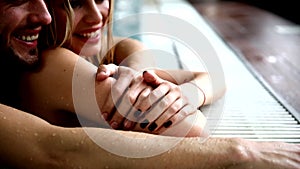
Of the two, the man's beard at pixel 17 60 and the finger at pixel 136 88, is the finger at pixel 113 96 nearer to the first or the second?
the finger at pixel 136 88

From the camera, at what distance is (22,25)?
1122mm

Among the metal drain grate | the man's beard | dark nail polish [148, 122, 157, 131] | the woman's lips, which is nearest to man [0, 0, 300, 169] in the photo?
dark nail polish [148, 122, 157, 131]

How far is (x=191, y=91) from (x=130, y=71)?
268 mm

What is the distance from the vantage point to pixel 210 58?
213 centimetres

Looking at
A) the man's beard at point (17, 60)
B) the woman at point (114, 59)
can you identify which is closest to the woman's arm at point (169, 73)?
the woman at point (114, 59)

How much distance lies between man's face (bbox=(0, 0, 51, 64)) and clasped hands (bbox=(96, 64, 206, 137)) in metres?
0.20

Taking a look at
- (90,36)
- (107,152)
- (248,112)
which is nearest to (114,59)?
(90,36)

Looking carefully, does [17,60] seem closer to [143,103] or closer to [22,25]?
[22,25]

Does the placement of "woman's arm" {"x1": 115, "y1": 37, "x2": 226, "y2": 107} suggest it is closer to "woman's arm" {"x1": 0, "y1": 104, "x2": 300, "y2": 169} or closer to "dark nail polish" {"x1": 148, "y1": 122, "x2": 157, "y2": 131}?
"dark nail polish" {"x1": 148, "y1": 122, "x2": 157, "y2": 131}

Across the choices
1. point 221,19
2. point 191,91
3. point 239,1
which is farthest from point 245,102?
point 239,1

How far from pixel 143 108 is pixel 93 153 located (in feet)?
0.66

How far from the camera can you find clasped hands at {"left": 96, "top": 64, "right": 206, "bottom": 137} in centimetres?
104

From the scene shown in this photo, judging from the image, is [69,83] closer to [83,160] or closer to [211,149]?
[83,160]

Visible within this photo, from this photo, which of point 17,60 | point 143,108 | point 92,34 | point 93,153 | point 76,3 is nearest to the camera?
point 93,153
